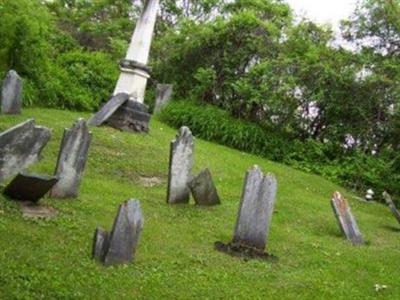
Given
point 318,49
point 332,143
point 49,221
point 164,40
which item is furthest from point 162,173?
point 164,40

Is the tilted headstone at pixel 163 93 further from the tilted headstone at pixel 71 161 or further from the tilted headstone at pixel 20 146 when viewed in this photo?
the tilted headstone at pixel 20 146

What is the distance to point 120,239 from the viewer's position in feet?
21.0

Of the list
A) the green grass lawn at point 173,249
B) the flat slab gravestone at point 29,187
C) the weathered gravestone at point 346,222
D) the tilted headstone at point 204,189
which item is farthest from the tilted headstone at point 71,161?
the weathered gravestone at point 346,222

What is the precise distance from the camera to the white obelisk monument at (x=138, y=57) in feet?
51.0

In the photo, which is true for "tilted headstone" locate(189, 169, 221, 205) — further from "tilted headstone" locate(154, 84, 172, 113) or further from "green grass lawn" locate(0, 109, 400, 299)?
"tilted headstone" locate(154, 84, 172, 113)

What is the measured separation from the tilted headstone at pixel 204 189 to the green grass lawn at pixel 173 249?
0.18 m

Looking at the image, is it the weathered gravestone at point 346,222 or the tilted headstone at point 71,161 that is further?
the weathered gravestone at point 346,222

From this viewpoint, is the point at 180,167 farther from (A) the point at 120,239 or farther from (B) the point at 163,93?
(B) the point at 163,93

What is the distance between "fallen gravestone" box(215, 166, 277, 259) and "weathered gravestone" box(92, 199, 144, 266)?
1.62 m

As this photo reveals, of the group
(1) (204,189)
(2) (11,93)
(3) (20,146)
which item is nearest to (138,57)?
(2) (11,93)

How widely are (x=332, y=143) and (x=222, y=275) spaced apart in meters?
12.5

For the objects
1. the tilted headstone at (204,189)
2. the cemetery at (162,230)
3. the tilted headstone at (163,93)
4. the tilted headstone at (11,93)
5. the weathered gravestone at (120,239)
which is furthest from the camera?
the tilted headstone at (163,93)

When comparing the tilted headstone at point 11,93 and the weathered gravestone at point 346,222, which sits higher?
the tilted headstone at point 11,93

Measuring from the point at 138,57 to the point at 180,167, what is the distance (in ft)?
22.2
